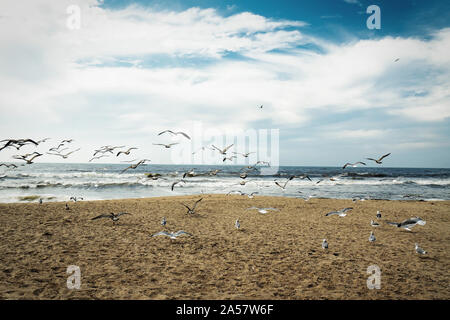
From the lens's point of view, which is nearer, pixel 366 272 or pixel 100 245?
pixel 366 272

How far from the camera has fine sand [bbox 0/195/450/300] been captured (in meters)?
4.87

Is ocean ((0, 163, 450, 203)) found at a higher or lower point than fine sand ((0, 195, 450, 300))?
lower

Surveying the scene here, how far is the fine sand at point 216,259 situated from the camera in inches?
192

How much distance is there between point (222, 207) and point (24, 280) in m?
10.6

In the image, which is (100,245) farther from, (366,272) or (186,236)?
(366,272)

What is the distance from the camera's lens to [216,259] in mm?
6480

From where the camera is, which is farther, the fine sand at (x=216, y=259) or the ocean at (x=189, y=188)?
the ocean at (x=189, y=188)

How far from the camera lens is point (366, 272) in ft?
19.0

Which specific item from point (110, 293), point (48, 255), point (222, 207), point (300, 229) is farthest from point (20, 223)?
point (300, 229)

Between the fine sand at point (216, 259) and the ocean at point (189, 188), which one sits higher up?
the fine sand at point (216, 259)

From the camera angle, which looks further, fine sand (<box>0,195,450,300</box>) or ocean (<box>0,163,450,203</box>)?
ocean (<box>0,163,450,203</box>)

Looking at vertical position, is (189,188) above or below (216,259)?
below

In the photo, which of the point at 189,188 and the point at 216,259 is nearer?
the point at 216,259
